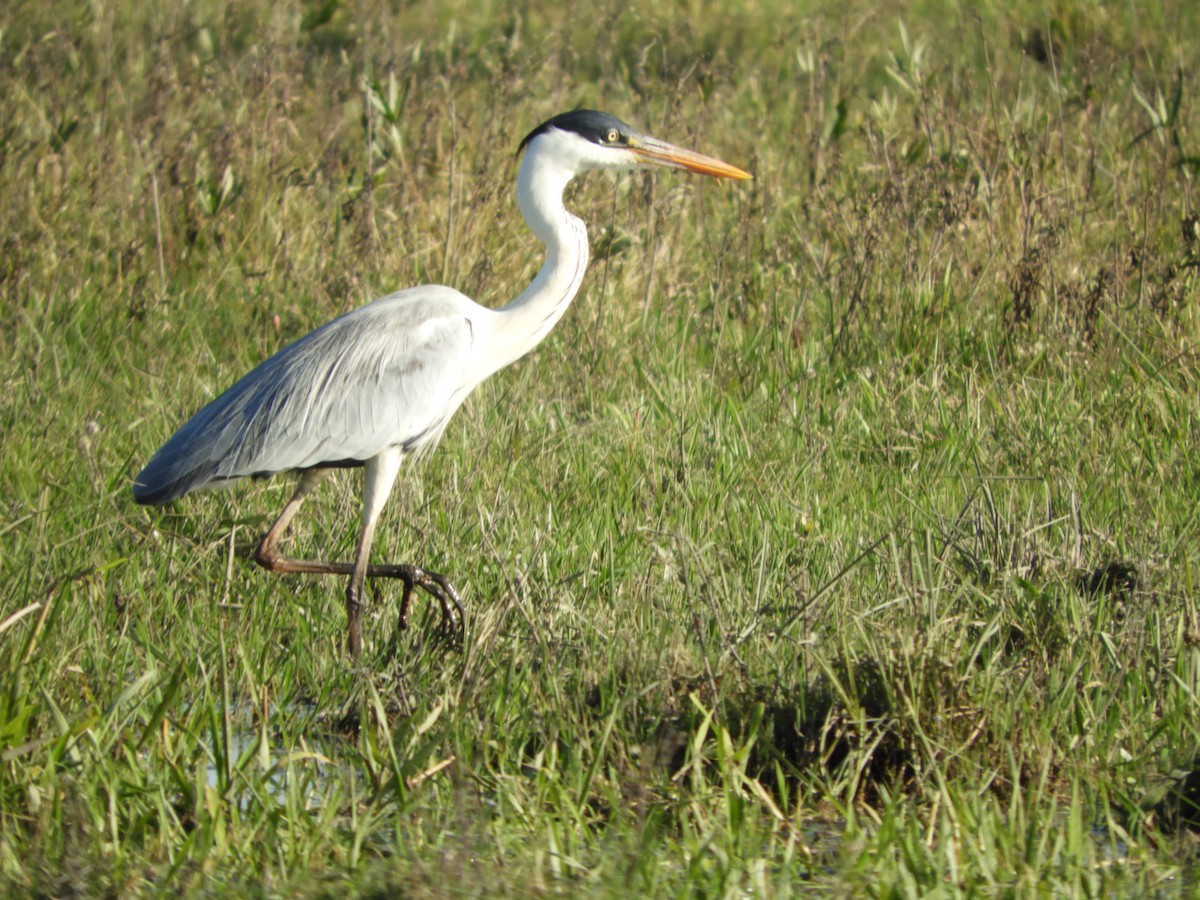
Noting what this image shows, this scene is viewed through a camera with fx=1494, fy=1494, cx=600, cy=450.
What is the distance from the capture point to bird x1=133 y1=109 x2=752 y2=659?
406 centimetres

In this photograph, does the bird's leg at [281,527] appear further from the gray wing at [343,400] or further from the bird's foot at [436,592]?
the bird's foot at [436,592]

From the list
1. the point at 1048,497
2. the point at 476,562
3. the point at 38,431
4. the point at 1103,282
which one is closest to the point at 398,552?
the point at 476,562

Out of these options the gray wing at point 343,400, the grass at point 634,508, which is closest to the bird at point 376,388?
the gray wing at point 343,400

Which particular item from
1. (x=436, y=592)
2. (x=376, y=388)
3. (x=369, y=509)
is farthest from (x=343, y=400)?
(x=436, y=592)

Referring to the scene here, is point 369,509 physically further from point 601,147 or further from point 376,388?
point 601,147

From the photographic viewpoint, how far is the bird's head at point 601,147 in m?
4.54

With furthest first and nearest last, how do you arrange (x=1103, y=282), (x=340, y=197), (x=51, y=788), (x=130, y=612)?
1. (x=340, y=197)
2. (x=1103, y=282)
3. (x=130, y=612)
4. (x=51, y=788)

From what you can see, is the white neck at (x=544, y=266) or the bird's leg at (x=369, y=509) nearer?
the bird's leg at (x=369, y=509)

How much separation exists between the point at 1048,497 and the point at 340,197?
4.01 m

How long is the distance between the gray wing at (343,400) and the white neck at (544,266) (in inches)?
5.6

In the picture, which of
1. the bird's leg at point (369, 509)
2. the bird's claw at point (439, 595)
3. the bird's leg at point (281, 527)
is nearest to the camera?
the bird's claw at point (439, 595)

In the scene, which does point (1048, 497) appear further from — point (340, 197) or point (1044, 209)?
point (340, 197)

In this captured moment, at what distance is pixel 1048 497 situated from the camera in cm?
371

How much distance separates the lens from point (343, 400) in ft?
13.9
